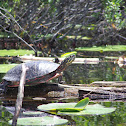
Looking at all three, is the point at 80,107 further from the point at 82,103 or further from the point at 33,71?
the point at 33,71

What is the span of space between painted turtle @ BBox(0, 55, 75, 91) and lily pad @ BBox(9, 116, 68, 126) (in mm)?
1128

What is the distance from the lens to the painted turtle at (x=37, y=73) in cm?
358

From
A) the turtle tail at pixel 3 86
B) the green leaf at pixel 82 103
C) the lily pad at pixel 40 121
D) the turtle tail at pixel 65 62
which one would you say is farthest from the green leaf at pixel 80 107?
the turtle tail at pixel 3 86

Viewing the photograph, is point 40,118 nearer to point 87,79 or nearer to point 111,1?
point 87,79

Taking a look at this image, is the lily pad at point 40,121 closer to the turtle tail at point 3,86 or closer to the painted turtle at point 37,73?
the painted turtle at point 37,73

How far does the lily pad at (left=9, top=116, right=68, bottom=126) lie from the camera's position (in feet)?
7.59

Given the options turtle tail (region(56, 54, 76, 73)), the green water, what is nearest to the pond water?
the green water

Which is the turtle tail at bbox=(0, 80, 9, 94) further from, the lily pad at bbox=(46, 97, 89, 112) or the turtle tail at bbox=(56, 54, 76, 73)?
the lily pad at bbox=(46, 97, 89, 112)

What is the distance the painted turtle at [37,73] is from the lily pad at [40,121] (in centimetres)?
113

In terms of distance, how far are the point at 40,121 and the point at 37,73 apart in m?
1.27

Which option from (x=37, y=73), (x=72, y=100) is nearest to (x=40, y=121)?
(x=72, y=100)

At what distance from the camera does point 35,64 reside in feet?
12.2

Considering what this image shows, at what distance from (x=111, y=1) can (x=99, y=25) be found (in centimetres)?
138

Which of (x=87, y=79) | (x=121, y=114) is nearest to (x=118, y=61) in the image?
(x=87, y=79)
